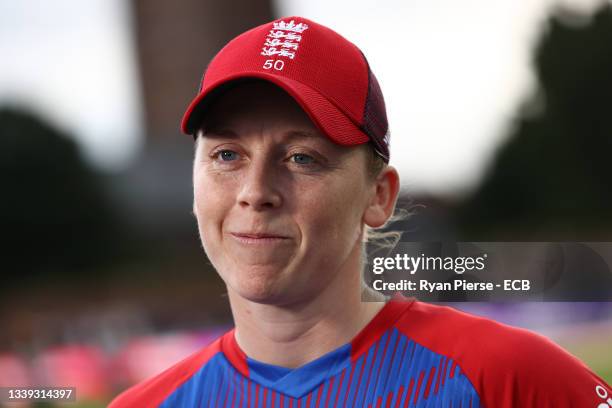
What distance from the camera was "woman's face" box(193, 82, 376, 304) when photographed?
1700 millimetres

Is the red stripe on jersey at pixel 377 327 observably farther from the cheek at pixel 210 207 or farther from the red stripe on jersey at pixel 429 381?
the cheek at pixel 210 207

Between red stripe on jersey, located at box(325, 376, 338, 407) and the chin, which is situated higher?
the chin

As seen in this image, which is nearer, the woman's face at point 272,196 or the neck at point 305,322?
the woman's face at point 272,196

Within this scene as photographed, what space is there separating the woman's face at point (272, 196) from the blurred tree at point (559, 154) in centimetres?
1255

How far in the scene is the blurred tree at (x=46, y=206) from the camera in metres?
13.3

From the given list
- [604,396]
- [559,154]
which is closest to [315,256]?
[604,396]

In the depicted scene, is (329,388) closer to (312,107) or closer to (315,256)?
(315,256)

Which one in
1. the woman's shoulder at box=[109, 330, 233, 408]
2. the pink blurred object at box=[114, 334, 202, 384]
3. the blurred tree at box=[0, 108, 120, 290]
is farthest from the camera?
the blurred tree at box=[0, 108, 120, 290]

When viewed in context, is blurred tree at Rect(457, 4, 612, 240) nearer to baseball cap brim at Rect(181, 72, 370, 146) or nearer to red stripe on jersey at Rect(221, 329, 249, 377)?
red stripe on jersey at Rect(221, 329, 249, 377)

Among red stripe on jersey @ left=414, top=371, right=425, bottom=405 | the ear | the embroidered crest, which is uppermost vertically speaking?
the embroidered crest

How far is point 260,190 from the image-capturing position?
5.48ft

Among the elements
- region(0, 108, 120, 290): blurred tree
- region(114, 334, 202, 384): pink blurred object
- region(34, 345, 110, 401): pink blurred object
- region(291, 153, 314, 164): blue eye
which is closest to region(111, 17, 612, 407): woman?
region(291, 153, 314, 164): blue eye

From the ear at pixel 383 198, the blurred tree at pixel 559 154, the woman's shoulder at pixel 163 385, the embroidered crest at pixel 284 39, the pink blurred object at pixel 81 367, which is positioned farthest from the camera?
the blurred tree at pixel 559 154

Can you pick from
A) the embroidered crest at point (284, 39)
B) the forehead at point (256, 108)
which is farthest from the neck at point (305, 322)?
the embroidered crest at point (284, 39)
